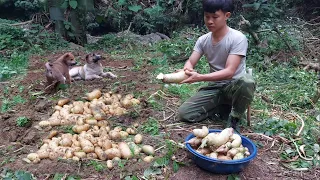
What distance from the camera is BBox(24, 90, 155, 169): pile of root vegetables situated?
9.66 feet

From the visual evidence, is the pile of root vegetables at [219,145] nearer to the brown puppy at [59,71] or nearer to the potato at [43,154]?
the potato at [43,154]

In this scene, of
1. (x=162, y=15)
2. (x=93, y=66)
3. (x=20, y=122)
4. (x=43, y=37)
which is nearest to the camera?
(x=20, y=122)

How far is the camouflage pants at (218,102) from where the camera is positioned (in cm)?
334

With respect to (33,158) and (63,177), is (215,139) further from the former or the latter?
(33,158)

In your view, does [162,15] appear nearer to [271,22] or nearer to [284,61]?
[271,22]

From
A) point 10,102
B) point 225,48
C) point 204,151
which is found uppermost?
point 225,48

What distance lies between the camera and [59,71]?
15.3 feet

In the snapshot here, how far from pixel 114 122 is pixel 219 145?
1317mm

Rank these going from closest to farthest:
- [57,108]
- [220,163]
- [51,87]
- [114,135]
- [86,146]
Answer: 1. [220,163]
2. [86,146]
3. [114,135]
4. [57,108]
5. [51,87]

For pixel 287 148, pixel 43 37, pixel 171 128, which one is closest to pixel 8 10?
pixel 43 37

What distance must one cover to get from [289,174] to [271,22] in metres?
5.06

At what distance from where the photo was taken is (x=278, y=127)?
11.9 ft

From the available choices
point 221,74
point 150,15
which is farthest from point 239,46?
point 150,15

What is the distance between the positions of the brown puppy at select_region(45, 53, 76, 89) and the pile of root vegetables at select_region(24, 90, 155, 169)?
1.87 ft
